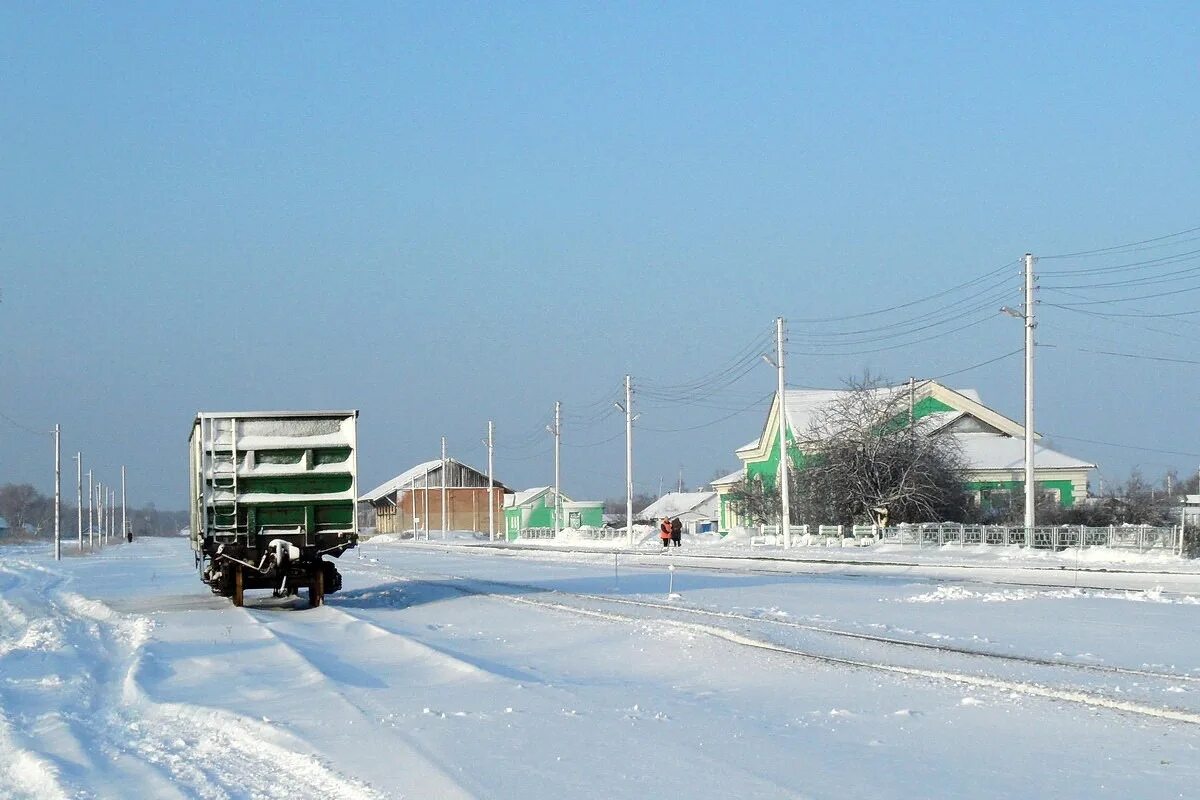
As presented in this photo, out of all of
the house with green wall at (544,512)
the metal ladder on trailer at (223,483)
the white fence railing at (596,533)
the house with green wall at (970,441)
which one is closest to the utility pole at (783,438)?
the house with green wall at (970,441)

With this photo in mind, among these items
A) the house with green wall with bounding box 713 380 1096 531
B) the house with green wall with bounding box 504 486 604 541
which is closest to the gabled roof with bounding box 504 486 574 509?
the house with green wall with bounding box 504 486 604 541

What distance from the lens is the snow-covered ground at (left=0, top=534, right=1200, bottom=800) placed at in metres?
8.17

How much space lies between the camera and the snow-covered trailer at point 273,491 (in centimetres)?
2192

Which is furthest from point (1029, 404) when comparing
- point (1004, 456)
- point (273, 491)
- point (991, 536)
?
point (273, 491)

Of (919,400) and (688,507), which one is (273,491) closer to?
(919,400)

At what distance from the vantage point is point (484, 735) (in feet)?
31.4

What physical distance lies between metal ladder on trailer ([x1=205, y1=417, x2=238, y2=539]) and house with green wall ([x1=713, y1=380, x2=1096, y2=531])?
3471 centimetres

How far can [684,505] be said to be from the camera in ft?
497

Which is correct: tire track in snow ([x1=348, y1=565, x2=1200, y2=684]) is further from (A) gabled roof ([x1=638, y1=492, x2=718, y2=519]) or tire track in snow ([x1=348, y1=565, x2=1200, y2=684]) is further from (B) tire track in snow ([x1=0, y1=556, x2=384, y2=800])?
(A) gabled roof ([x1=638, y1=492, x2=718, y2=519])

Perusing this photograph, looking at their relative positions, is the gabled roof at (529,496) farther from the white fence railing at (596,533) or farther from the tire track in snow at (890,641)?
the tire track in snow at (890,641)

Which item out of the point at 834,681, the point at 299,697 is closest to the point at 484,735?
the point at 299,697

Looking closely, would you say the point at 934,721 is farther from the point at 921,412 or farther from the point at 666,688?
the point at 921,412

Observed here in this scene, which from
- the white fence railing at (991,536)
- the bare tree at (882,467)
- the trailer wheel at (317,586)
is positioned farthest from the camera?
the bare tree at (882,467)

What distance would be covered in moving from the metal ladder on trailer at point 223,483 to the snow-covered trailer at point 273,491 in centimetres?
2
